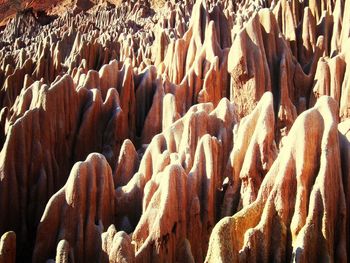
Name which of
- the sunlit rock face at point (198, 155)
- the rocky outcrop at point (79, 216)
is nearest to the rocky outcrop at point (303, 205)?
the sunlit rock face at point (198, 155)

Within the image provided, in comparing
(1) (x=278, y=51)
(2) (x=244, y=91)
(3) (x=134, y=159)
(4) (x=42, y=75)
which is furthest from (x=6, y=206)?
(4) (x=42, y=75)

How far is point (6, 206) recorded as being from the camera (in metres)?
10.4

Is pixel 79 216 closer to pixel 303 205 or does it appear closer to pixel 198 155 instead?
pixel 198 155

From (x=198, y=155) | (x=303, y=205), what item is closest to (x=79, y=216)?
(x=198, y=155)

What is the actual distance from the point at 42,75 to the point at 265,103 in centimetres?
1545

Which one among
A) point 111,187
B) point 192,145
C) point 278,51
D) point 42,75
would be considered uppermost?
point 42,75

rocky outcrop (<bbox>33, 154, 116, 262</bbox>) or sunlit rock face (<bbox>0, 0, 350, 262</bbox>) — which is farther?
rocky outcrop (<bbox>33, 154, 116, 262</bbox>)

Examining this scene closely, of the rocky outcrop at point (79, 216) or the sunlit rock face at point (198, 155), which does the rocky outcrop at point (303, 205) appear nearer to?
the sunlit rock face at point (198, 155)

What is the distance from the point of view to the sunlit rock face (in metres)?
8.00

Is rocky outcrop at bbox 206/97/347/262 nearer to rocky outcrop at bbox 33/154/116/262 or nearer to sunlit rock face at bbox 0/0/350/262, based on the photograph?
sunlit rock face at bbox 0/0/350/262

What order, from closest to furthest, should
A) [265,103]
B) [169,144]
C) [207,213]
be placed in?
[207,213], [265,103], [169,144]

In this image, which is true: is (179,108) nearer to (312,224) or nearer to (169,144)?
(169,144)

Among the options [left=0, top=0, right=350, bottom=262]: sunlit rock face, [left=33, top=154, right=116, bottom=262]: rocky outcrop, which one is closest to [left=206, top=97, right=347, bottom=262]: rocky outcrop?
[left=0, top=0, right=350, bottom=262]: sunlit rock face

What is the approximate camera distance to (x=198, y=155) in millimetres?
9914
